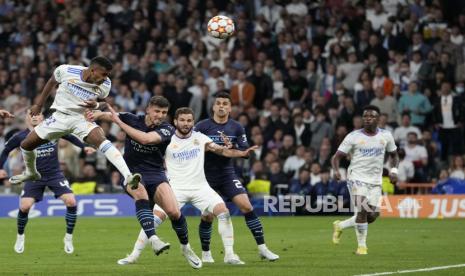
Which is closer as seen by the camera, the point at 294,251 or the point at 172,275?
the point at 172,275

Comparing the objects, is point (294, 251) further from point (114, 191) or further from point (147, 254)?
point (114, 191)

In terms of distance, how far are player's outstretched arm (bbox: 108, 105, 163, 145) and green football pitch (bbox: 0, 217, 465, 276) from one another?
65.4 inches

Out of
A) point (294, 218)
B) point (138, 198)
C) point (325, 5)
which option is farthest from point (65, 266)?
point (325, 5)

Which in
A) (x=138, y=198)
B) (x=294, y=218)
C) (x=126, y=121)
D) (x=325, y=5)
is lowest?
(x=294, y=218)

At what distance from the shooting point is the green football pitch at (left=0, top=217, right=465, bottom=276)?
13.7 meters

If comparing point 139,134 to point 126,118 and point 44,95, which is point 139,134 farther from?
point 44,95

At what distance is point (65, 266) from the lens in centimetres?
1443

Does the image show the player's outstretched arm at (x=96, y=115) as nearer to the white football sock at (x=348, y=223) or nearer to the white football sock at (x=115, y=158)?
the white football sock at (x=115, y=158)

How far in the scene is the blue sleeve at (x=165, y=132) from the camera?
13.9m

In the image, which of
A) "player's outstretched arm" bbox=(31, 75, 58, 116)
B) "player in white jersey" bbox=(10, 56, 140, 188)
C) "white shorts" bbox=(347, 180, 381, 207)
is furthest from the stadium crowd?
"player's outstretched arm" bbox=(31, 75, 58, 116)

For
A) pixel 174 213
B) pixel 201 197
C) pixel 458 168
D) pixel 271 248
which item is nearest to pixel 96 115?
pixel 174 213

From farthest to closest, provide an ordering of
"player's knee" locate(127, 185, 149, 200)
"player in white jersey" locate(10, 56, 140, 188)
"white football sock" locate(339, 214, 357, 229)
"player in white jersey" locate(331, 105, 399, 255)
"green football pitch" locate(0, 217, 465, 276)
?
"white football sock" locate(339, 214, 357, 229) → "player in white jersey" locate(331, 105, 399, 255) → "player's knee" locate(127, 185, 149, 200) → "green football pitch" locate(0, 217, 465, 276) → "player in white jersey" locate(10, 56, 140, 188)

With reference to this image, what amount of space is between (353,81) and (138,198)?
1429cm

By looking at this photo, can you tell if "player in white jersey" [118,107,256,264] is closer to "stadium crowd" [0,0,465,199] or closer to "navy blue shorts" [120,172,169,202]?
"navy blue shorts" [120,172,169,202]
